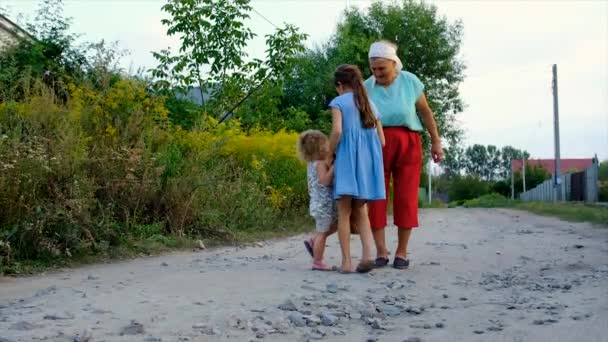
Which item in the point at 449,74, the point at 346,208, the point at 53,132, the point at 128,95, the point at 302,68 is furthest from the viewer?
the point at 449,74

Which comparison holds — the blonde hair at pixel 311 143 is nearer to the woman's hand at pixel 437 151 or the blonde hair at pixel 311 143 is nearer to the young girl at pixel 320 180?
the young girl at pixel 320 180

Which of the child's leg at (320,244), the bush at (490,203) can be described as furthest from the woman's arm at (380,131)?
the bush at (490,203)

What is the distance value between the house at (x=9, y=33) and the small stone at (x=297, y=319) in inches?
518

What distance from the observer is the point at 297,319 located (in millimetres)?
4219

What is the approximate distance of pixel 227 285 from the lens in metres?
5.44

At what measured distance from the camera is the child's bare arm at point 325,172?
6777mm

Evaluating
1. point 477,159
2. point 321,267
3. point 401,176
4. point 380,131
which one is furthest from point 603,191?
point 477,159

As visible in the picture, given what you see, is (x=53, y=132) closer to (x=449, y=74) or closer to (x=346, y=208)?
(x=346, y=208)

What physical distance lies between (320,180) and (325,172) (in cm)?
8

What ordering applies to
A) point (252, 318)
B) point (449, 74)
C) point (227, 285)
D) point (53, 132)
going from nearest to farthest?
point (252, 318), point (227, 285), point (53, 132), point (449, 74)

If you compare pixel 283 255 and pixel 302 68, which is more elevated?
pixel 302 68

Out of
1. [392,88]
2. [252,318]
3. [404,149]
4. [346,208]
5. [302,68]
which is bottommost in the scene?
[252,318]

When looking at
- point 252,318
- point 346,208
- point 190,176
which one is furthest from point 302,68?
point 252,318

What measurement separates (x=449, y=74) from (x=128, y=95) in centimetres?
2763
